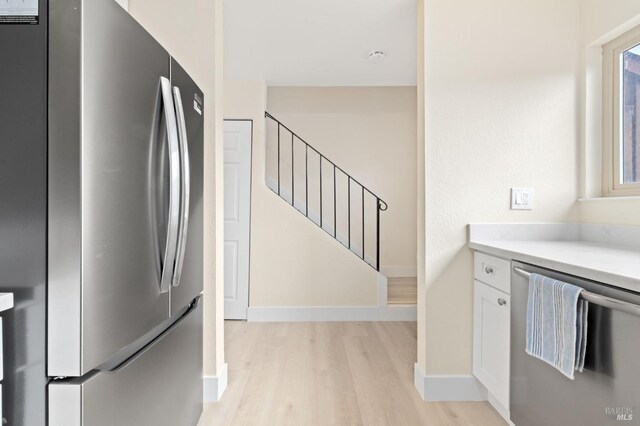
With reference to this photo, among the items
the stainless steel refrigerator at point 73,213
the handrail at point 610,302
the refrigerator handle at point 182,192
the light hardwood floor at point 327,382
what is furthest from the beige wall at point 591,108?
the stainless steel refrigerator at point 73,213

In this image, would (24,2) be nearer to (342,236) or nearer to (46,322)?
(46,322)

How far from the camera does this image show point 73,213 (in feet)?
2.65

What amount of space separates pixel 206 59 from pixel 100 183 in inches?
58.9

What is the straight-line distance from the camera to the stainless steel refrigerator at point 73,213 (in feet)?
2.57

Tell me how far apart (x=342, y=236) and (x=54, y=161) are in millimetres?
4292

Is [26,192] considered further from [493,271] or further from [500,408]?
[500,408]

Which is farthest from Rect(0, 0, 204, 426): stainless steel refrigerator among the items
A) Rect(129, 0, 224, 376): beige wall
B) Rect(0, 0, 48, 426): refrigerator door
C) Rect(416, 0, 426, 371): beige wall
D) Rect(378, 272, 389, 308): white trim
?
Rect(378, 272, 389, 308): white trim

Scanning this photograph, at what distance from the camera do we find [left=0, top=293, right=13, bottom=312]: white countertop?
720 mm

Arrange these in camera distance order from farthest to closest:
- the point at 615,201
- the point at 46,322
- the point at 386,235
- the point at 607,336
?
the point at 386,235 < the point at 615,201 < the point at 607,336 < the point at 46,322

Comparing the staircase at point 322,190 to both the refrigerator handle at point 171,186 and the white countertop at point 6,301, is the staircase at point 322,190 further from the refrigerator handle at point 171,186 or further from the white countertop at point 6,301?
the white countertop at point 6,301

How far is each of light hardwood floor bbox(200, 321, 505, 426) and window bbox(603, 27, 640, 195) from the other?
5.05 ft

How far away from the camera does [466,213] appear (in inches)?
82.7

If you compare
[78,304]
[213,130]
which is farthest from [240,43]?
[78,304]

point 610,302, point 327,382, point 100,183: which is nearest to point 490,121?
point 610,302
